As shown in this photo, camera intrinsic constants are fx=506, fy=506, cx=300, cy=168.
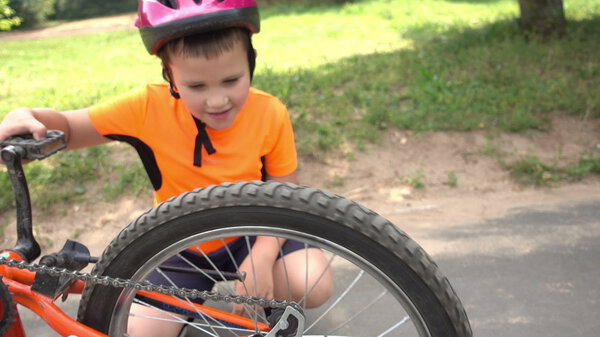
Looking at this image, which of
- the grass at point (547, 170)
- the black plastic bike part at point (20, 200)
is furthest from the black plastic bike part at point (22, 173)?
the grass at point (547, 170)

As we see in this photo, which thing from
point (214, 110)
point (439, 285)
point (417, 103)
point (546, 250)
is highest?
point (214, 110)

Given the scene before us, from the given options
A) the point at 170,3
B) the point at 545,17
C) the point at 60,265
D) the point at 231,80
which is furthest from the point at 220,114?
the point at 545,17

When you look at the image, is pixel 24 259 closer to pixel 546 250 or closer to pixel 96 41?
pixel 546 250

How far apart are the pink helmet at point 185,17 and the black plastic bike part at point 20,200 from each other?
0.51 meters

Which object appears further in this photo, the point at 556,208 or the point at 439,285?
the point at 556,208

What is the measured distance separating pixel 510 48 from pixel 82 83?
5.17 meters

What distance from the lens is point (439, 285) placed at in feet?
3.77

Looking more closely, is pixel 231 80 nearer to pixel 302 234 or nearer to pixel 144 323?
pixel 302 234

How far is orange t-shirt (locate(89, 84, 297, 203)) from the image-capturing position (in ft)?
6.03

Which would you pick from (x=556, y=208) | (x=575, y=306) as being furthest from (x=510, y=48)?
(x=575, y=306)

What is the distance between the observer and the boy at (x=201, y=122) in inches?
59.8

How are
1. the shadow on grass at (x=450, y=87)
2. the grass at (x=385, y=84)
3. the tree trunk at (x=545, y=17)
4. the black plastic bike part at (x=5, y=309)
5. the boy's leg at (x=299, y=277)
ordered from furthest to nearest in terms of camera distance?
1. the tree trunk at (x=545, y=17)
2. the shadow on grass at (x=450, y=87)
3. the grass at (x=385, y=84)
4. the boy's leg at (x=299, y=277)
5. the black plastic bike part at (x=5, y=309)

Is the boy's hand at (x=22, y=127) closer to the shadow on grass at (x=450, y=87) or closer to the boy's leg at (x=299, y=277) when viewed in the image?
the boy's leg at (x=299, y=277)

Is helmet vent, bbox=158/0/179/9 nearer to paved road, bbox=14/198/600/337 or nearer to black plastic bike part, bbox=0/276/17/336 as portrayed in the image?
black plastic bike part, bbox=0/276/17/336
